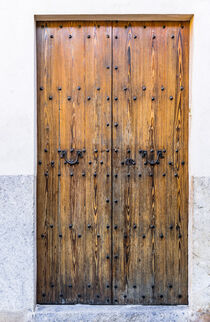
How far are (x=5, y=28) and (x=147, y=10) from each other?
3.67 feet

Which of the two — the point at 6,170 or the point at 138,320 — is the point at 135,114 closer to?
the point at 6,170

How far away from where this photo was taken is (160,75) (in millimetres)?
2824

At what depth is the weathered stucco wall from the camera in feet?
8.81

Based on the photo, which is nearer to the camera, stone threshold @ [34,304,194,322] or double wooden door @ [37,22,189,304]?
stone threshold @ [34,304,194,322]

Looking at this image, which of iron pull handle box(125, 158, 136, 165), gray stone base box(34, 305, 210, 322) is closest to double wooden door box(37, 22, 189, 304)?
iron pull handle box(125, 158, 136, 165)

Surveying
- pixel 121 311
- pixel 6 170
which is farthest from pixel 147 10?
pixel 121 311

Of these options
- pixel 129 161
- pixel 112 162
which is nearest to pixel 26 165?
Answer: pixel 112 162

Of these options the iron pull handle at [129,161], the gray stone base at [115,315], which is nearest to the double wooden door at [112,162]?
the iron pull handle at [129,161]

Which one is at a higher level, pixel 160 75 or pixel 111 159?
pixel 160 75

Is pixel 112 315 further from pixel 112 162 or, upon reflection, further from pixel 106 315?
pixel 112 162

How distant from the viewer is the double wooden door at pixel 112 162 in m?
2.82

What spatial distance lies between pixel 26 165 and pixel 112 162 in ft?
2.28

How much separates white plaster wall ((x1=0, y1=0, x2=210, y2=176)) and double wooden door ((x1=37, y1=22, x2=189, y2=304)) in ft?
0.47

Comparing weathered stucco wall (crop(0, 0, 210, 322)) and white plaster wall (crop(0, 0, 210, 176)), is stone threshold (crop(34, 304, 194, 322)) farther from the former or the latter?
white plaster wall (crop(0, 0, 210, 176))
